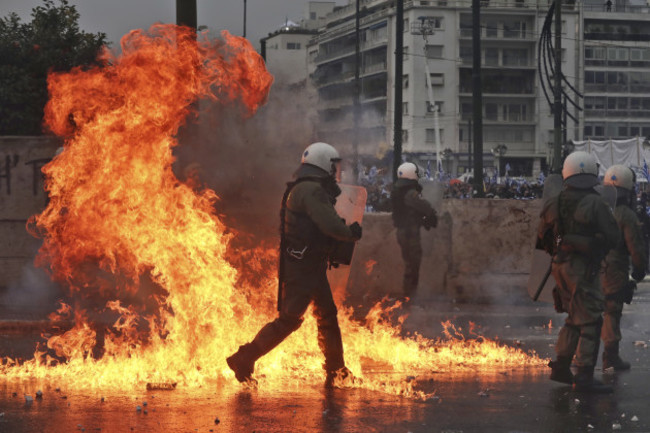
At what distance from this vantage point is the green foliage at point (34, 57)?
54.5 feet

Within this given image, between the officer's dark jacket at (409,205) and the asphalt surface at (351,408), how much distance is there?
4.29m

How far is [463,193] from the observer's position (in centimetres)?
3316

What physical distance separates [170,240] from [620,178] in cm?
373

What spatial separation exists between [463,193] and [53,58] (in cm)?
1858

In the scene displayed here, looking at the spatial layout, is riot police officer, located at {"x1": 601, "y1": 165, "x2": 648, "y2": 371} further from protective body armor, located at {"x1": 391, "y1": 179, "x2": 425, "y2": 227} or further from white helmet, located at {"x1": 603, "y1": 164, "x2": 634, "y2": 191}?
protective body armor, located at {"x1": 391, "y1": 179, "x2": 425, "y2": 227}

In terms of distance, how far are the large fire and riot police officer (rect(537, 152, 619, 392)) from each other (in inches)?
40.9

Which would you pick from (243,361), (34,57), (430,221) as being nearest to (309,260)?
(243,361)

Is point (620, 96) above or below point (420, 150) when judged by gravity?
above

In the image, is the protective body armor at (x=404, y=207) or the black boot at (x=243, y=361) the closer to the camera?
the black boot at (x=243, y=361)

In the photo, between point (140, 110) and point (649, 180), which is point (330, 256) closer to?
point (140, 110)

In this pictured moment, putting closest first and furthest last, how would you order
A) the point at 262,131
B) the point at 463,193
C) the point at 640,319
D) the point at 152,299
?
the point at 262,131 < the point at 152,299 < the point at 640,319 < the point at 463,193

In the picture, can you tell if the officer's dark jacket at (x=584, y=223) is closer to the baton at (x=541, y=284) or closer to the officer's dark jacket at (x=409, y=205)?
the baton at (x=541, y=284)

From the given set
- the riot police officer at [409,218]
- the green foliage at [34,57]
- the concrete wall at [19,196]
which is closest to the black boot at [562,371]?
the riot police officer at [409,218]

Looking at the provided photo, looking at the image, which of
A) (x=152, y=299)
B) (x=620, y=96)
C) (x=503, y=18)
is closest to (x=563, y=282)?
(x=152, y=299)
